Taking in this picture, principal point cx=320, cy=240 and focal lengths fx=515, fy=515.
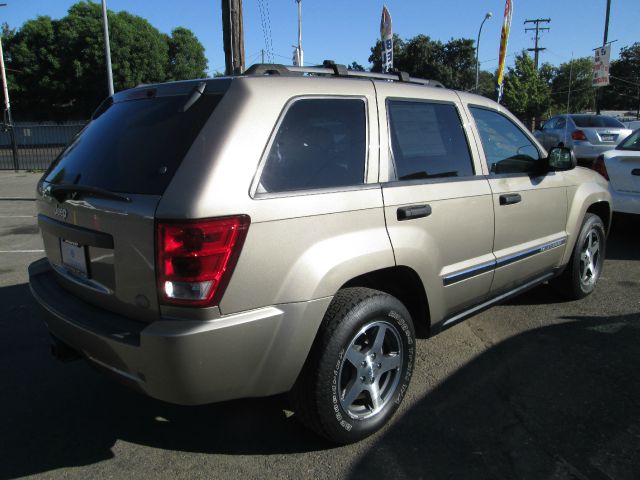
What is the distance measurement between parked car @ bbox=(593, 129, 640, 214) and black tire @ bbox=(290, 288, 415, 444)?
508 centimetres

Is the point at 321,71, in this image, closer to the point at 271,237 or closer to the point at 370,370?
the point at 271,237

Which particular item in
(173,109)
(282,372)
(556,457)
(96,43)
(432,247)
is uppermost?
(96,43)

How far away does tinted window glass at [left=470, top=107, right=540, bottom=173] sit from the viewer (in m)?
3.63

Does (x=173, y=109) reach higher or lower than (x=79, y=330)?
higher

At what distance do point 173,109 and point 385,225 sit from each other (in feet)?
3.95

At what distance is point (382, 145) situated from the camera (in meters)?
2.82

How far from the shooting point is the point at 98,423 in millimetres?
2916

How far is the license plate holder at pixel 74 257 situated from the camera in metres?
2.57

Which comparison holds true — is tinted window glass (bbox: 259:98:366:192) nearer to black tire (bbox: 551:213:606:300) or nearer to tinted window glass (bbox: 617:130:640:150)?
black tire (bbox: 551:213:606:300)

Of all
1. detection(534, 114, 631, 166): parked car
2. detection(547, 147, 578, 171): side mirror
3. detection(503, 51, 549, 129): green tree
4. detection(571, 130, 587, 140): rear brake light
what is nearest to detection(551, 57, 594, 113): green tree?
detection(503, 51, 549, 129): green tree

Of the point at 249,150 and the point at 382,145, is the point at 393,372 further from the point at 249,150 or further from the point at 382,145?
the point at 249,150

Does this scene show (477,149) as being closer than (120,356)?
No

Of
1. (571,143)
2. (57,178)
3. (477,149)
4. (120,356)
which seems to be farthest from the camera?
(571,143)

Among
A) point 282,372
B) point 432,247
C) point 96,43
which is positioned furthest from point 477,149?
point 96,43
